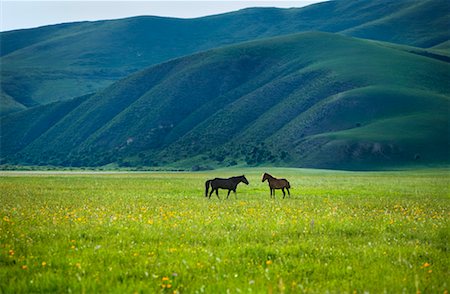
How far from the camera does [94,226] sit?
16109 millimetres

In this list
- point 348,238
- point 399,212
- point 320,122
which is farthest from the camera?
point 320,122

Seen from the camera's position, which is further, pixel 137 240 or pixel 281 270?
pixel 137 240

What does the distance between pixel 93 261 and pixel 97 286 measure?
6.73ft

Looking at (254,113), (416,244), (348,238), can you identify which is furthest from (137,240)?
(254,113)

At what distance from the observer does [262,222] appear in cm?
1752

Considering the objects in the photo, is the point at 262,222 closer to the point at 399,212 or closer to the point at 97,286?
the point at 399,212

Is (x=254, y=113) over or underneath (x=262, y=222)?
over

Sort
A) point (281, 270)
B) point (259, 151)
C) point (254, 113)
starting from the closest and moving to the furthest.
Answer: point (281, 270), point (259, 151), point (254, 113)

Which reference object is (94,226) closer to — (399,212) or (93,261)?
(93,261)

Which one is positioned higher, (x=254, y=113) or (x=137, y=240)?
(x=254, y=113)

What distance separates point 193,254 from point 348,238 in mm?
5101

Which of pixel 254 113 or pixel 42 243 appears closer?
pixel 42 243

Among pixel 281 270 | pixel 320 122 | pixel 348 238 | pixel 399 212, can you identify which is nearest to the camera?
pixel 281 270

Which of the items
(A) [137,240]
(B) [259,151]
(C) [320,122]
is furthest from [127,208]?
(C) [320,122]
